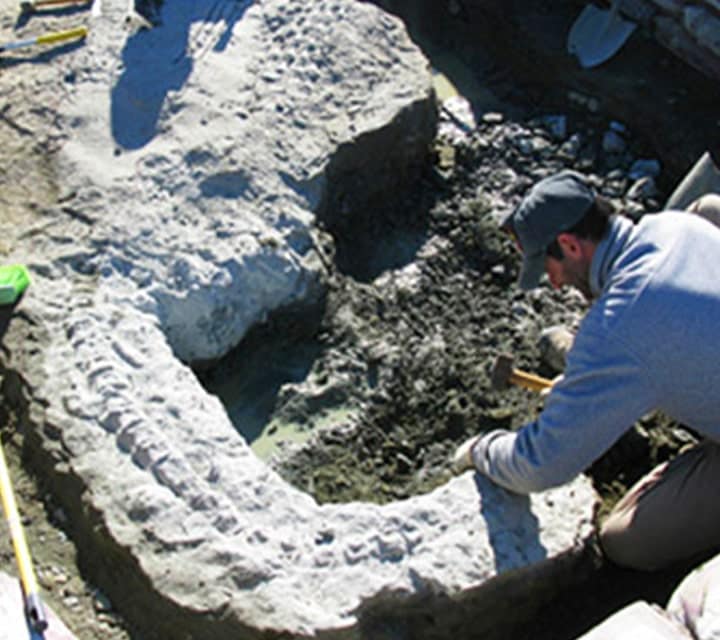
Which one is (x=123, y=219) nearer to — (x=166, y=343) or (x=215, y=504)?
(x=166, y=343)

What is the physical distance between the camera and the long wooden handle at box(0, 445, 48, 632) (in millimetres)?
2842

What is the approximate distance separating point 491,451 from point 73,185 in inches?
80.9

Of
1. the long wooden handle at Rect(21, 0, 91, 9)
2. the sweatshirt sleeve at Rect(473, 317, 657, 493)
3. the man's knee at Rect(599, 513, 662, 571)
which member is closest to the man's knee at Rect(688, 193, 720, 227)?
the sweatshirt sleeve at Rect(473, 317, 657, 493)

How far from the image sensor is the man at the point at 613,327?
113 inches

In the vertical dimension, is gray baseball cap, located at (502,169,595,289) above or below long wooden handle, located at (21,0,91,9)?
above

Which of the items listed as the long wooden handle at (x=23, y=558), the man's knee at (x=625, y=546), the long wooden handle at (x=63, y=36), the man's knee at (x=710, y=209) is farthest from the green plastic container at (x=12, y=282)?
the man's knee at (x=710, y=209)

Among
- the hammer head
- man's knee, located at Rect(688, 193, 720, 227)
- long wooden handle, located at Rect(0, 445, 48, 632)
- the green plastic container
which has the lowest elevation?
long wooden handle, located at Rect(0, 445, 48, 632)

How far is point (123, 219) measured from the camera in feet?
13.2

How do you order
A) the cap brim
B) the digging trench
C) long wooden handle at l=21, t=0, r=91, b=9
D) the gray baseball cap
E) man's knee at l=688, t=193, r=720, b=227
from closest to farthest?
the gray baseball cap < the cap brim < man's knee at l=688, t=193, r=720, b=227 < the digging trench < long wooden handle at l=21, t=0, r=91, b=9

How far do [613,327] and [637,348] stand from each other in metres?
0.09

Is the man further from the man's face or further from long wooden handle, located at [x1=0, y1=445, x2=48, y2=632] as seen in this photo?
long wooden handle, located at [x1=0, y1=445, x2=48, y2=632]

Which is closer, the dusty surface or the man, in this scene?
the man

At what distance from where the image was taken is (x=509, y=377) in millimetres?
3783

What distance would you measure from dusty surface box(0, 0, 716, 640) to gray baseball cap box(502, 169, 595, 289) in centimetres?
110
